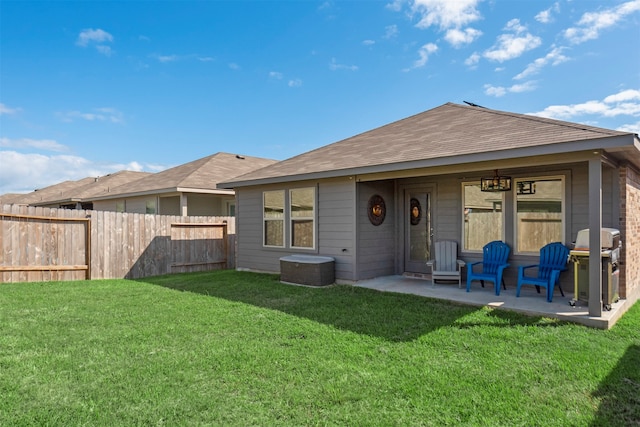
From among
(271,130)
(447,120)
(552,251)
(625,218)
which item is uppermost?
(271,130)

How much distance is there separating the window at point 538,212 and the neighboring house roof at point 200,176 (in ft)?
27.5

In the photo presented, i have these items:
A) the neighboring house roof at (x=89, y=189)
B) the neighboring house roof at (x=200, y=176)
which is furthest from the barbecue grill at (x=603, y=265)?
the neighboring house roof at (x=89, y=189)

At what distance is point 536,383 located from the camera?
3.00 metres

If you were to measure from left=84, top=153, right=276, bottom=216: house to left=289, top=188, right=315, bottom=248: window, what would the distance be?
416cm

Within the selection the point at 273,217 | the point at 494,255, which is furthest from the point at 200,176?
the point at 494,255

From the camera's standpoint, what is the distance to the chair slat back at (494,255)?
6504mm

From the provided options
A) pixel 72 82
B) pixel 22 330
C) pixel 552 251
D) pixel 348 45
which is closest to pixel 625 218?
pixel 552 251

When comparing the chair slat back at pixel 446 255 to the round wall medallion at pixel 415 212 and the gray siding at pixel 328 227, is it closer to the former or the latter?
the round wall medallion at pixel 415 212

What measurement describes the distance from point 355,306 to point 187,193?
29.6ft

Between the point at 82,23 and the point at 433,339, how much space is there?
40.9 feet

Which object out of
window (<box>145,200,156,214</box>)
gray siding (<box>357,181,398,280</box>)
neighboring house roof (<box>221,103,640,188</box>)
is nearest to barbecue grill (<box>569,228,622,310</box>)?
neighboring house roof (<box>221,103,640,188</box>)

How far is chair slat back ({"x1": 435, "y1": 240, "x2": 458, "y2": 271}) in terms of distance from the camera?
23.2 ft

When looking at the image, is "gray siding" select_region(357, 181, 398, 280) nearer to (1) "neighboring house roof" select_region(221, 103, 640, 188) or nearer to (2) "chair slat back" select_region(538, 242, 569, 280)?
(1) "neighboring house roof" select_region(221, 103, 640, 188)

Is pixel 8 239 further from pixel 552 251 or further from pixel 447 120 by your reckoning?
pixel 552 251
